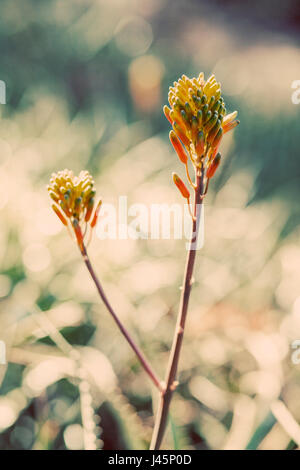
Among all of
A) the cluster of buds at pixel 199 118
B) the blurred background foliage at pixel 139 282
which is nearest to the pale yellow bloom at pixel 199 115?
the cluster of buds at pixel 199 118

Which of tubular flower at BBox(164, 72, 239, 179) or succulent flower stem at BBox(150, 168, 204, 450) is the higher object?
tubular flower at BBox(164, 72, 239, 179)

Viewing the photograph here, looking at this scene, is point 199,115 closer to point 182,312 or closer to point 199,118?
point 199,118

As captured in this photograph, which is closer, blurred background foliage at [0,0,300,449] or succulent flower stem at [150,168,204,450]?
succulent flower stem at [150,168,204,450]

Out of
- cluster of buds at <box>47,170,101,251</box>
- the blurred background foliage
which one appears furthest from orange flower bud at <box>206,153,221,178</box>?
the blurred background foliage

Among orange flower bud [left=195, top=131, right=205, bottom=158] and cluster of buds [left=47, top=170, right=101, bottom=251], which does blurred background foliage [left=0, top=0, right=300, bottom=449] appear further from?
orange flower bud [left=195, top=131, right=205, bottom=158]

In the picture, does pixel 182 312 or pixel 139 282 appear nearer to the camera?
pixel 182 312

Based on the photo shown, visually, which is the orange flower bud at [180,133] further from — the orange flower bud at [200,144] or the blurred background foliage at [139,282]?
the blurred background foliage at [139,282]

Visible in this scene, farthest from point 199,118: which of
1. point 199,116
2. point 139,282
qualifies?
point 139,282
